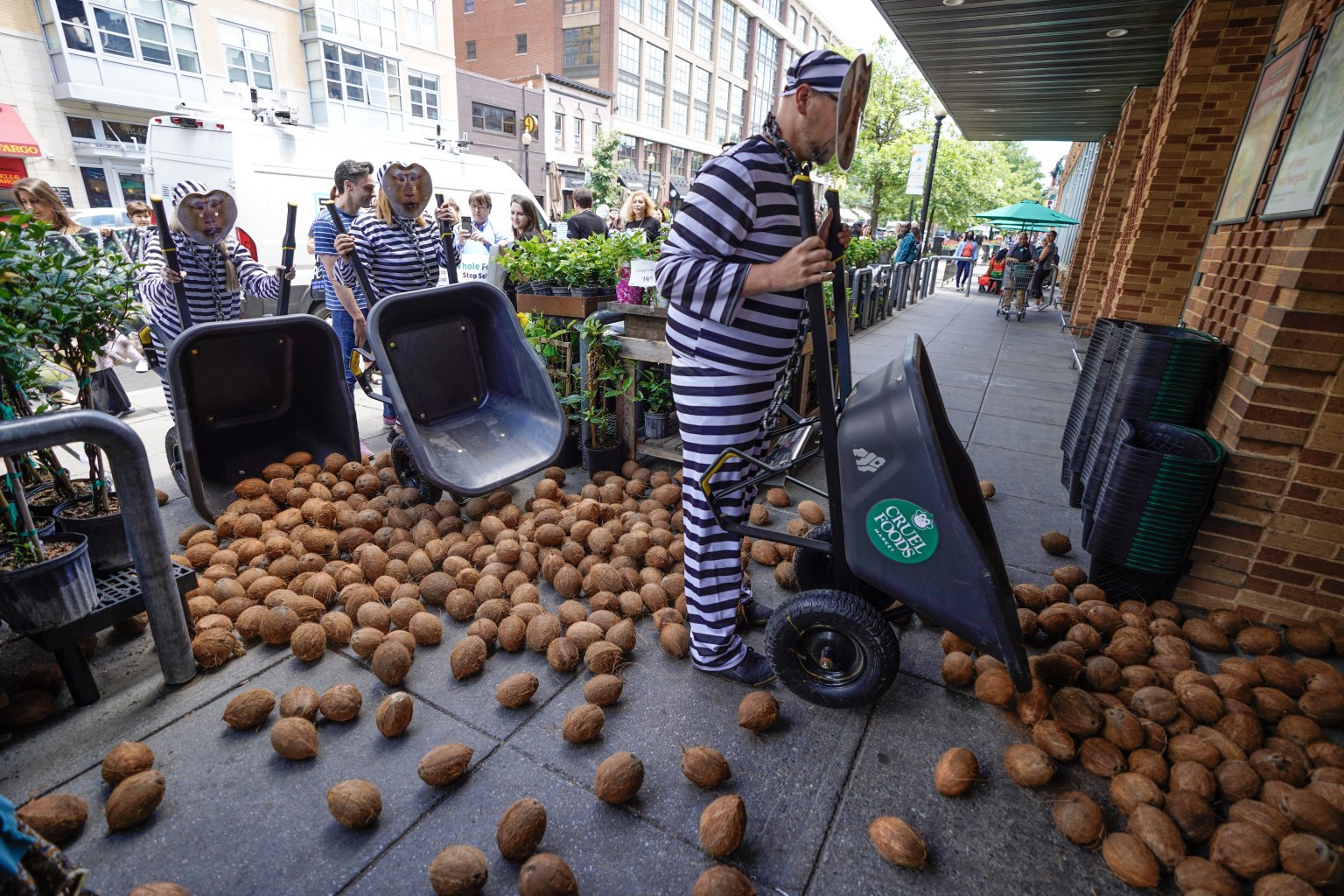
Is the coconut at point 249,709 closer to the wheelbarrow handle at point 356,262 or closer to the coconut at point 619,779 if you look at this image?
the coconut at point 619,779

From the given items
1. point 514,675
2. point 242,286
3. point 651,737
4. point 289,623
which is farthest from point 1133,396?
point 242,286

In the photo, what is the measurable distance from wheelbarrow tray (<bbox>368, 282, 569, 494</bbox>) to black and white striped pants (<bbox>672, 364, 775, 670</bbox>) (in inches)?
61.5

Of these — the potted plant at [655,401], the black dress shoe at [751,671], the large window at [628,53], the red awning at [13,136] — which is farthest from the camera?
the large window at [628,53]

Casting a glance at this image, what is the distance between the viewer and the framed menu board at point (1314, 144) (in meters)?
2.69

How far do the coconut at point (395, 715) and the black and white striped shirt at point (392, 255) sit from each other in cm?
301

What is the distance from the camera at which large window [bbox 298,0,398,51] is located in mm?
24203

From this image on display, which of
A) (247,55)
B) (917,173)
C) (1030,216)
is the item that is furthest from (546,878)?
(247,55)

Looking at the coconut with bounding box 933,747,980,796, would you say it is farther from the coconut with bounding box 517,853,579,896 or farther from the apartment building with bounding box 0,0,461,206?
the apartment building with bounding box 0,0,461,206

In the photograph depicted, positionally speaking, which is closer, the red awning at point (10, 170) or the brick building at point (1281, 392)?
the brick building at point (1281, 392)

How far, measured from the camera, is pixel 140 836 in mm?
1786

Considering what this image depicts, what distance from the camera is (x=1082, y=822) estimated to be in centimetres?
180

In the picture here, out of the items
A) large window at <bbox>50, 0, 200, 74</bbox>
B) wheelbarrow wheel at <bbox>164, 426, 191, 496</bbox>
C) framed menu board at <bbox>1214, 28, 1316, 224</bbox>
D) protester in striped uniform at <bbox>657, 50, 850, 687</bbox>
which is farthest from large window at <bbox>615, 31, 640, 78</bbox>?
protester in striped uniform at <bbox>657, 50, 850, 687</bbox>

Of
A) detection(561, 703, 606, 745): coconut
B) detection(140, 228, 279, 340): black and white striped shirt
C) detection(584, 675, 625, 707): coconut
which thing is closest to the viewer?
detection(561, 703, 606, 745): coconut

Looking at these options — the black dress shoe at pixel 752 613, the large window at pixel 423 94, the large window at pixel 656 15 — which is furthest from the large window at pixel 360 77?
the black dress shoe at pixel 752 613
